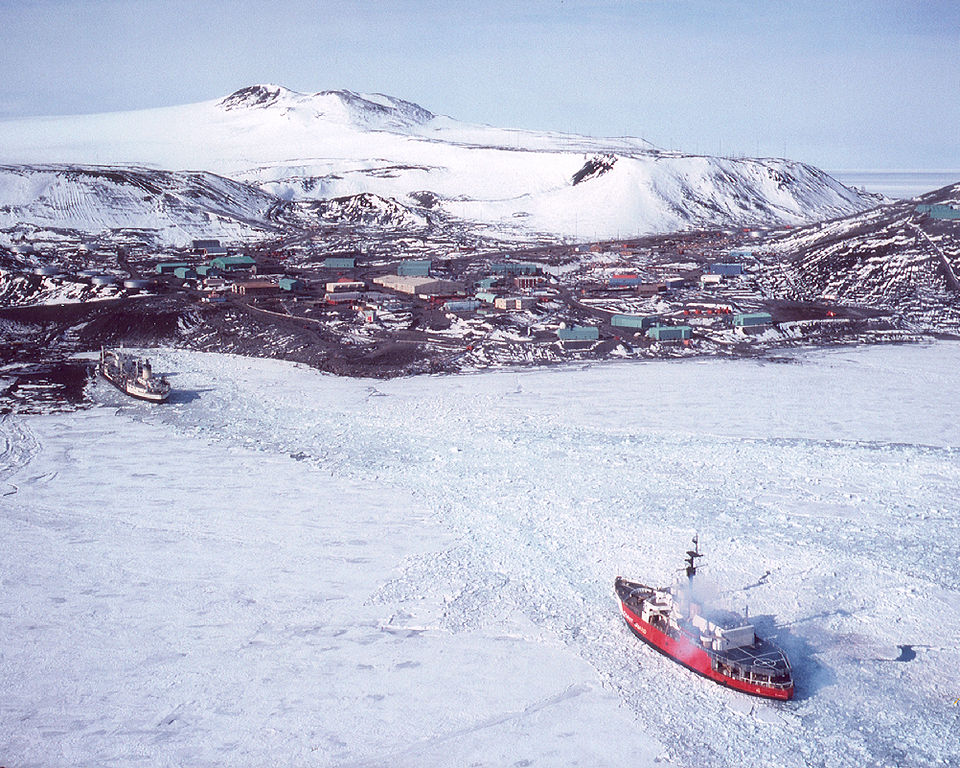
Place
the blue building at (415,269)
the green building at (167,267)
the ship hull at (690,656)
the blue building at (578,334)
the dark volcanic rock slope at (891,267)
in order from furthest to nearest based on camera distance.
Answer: the blue building at (415,269)
the green building at (167,267)
the dark volcanic rock slope at (891,267)
the blue building at (578,334)
the ship hull at (690,656)

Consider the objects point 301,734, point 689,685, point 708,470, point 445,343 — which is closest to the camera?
point 301,734

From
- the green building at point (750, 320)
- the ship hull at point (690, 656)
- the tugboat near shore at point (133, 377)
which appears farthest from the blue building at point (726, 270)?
the ship hull at point (690, 656)

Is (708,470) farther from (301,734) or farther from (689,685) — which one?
(301,734)

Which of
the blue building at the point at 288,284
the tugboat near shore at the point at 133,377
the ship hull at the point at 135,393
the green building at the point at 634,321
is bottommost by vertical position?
the ship hull at the point at 135,393

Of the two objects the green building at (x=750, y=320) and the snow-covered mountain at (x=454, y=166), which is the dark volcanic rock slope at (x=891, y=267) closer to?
the green building at (x=750, y=320)

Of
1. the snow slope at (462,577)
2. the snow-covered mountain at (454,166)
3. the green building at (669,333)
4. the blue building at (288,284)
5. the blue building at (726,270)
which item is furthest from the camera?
the snow-covered mountain at (454,166)

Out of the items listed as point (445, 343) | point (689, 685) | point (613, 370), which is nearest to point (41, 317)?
point (445, 343)

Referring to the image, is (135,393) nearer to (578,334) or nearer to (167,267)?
(578,334)

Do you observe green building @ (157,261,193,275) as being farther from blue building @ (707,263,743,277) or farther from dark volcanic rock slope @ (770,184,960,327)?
dark volcanic rock slope @ (770,184,960,327)
